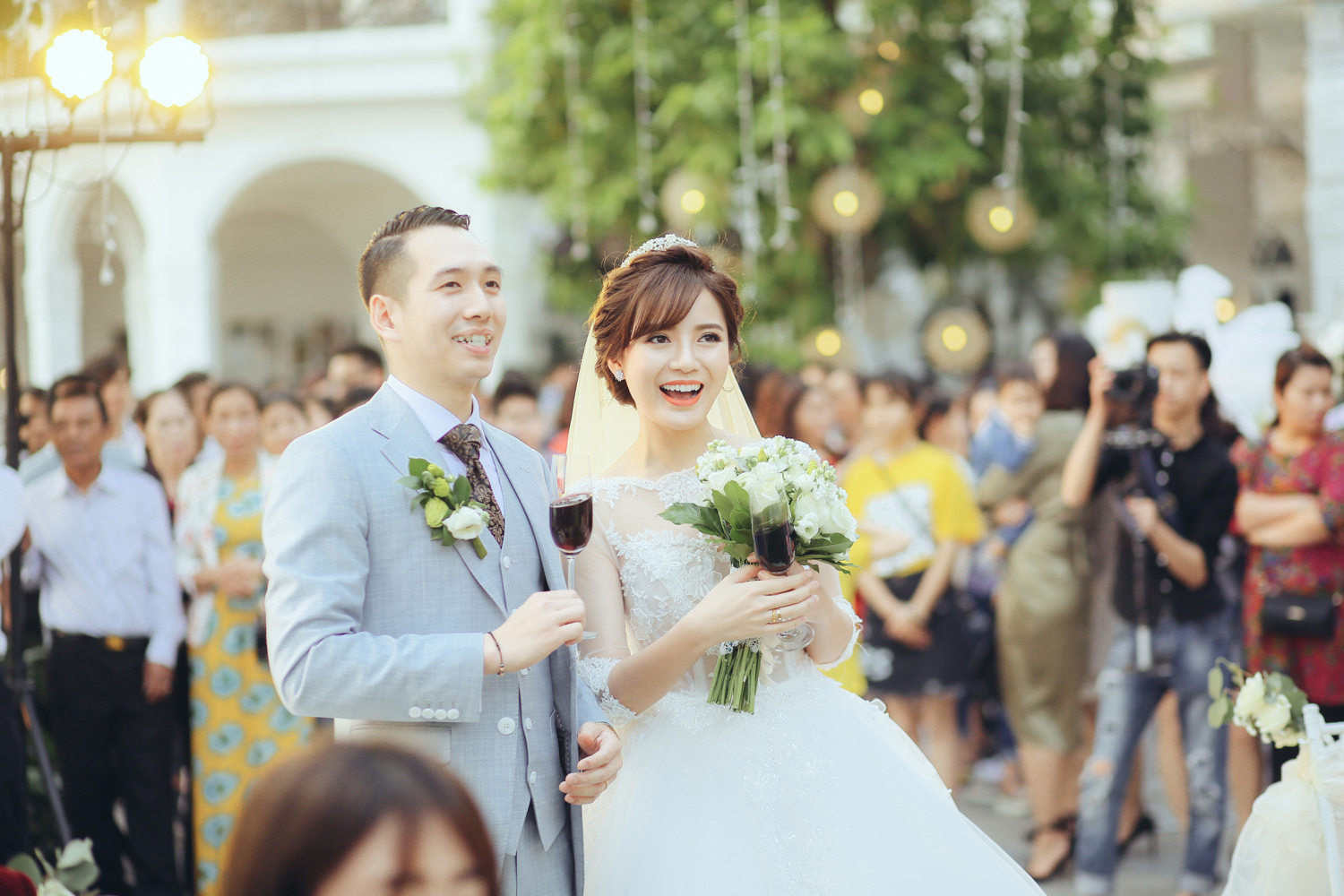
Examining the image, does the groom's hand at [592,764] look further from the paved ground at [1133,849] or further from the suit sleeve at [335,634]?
the paved ground at [1133,849]

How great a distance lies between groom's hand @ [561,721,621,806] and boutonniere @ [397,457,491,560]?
473mm

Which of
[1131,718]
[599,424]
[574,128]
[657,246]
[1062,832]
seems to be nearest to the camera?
[657,246]

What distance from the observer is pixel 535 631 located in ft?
7.47

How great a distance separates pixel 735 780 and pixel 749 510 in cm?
59

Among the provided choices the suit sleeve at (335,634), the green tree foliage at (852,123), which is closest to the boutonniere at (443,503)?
the suit sleeve at (335,634)

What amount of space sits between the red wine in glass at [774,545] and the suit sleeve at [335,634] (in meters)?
0.64

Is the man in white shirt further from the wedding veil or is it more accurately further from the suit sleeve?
the suit sleeve

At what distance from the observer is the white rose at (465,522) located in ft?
7.68

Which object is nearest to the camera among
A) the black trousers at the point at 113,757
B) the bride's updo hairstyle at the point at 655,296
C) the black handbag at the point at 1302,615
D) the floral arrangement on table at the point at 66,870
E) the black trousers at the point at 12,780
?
the bride's updo hairstyle at the point at 655,296

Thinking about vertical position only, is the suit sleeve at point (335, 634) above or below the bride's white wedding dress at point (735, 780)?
above

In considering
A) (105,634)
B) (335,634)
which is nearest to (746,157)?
(105,634)

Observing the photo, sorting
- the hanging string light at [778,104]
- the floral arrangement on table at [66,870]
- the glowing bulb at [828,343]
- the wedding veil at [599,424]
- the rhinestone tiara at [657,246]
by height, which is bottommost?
the floral arrangement on table at [66,870]

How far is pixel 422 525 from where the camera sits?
→ 2385mm

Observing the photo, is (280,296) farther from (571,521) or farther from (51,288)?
(571,521)
